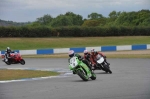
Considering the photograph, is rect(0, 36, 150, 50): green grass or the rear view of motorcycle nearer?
rect(0, 36, 150, 50): green grass

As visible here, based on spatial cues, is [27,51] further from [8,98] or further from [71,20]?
[71,20]

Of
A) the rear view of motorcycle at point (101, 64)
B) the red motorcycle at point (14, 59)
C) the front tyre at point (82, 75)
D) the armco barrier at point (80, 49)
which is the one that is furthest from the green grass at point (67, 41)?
the armco barrier at point (80, 49)

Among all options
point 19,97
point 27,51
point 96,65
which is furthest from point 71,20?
point 27,51

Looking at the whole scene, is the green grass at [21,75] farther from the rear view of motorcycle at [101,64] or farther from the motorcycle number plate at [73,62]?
the motorcycle number plate at [73,62]

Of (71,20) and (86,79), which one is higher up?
(71,20)

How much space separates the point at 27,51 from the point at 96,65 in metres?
15.6

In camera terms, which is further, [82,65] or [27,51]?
[27,51]

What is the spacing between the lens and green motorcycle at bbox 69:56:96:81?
37.1 feet

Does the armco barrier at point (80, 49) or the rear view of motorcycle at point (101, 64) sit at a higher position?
the rear view of motorcycle at point (101, 64)

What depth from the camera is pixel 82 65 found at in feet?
37.8

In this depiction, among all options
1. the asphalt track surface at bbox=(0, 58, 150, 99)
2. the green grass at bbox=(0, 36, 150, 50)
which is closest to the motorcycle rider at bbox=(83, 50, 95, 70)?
the green grass at bbox=(0, 36, 150, 50)

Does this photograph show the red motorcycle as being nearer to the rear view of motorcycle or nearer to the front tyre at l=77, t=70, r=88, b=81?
the rear view of motorcycle

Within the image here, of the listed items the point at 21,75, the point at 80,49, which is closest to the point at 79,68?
the point at 21,75

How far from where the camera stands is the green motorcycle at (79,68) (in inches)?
445
